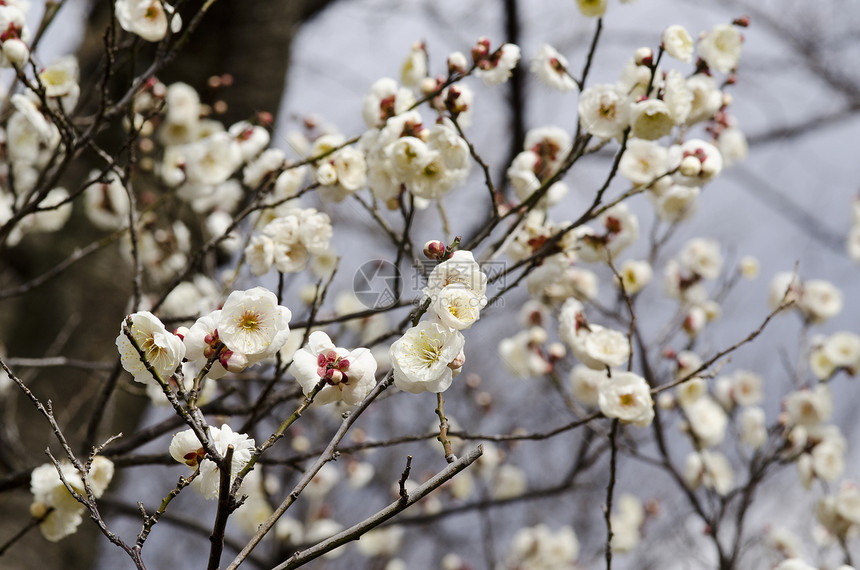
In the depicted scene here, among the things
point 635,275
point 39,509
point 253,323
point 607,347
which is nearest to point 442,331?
point 253,323

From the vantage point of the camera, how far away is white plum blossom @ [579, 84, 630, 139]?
1678 millimetres

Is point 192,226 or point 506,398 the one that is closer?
point 192,226

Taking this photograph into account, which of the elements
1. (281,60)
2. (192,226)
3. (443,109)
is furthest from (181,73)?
(443,109)

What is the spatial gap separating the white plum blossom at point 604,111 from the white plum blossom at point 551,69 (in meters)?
0.22

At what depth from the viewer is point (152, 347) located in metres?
1.12

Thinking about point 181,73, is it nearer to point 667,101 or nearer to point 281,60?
point 281,60

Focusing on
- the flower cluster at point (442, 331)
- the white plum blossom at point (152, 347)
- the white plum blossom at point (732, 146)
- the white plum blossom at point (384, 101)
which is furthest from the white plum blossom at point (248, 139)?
the white plum blossom at point (732, 146)

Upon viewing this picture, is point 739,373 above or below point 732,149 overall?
below

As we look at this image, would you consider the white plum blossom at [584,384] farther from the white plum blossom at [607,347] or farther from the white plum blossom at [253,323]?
the white plum blossom at [253,323]

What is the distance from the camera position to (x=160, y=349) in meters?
1.09

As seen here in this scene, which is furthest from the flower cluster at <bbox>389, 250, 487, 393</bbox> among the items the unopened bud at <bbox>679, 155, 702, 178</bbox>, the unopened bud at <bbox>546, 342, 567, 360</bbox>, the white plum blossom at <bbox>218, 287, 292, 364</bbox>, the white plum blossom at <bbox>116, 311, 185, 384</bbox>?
the unopened bud at <bbox>546, 342, 567, 360</bbox>

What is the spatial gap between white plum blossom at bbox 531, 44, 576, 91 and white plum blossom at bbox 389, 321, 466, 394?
42.9 inches

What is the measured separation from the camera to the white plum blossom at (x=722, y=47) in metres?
1.90

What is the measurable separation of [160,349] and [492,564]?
262cm
